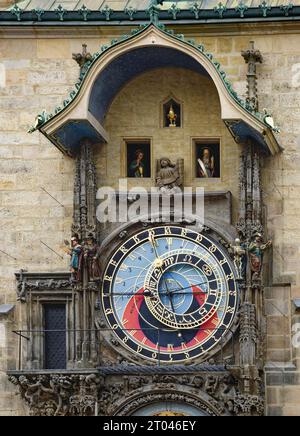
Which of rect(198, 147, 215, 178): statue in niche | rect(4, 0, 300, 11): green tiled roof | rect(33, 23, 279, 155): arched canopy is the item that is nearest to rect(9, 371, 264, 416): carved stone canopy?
rect(198, 147, 215, 178): statue in niche

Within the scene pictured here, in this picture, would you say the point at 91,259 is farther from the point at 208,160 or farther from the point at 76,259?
the point at 208,160

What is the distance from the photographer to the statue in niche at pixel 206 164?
48875 mm

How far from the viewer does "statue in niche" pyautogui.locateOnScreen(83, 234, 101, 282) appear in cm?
4847

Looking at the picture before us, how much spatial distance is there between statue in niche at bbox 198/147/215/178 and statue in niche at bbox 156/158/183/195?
0.83 ft

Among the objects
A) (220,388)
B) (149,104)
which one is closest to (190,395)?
(220,388)

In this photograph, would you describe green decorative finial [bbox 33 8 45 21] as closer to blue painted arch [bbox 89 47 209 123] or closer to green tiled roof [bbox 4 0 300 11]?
green tiled roof [bbox 4 0 300 11]

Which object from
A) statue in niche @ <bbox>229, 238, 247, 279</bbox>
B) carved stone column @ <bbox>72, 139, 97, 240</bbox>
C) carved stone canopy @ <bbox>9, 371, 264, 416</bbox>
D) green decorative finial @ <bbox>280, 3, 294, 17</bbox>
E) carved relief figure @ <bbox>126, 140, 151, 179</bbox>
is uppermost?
green decorative finial @ <bbox>280, 3, 294, 17</bbox>

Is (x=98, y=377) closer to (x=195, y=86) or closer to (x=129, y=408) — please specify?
(x=129, y=408)

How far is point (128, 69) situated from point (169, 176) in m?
1.40

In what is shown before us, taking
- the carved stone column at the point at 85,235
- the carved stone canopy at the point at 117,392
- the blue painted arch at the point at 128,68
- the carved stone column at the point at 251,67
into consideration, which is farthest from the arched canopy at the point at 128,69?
the carved stone canopy at the point at 117,392

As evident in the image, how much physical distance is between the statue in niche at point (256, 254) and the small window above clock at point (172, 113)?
1.83 metres

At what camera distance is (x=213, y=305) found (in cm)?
4841

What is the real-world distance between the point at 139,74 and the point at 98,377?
12.6 feet

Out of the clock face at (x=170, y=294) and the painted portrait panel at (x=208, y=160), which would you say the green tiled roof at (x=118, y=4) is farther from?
the clock face at (x=170, y=294)
